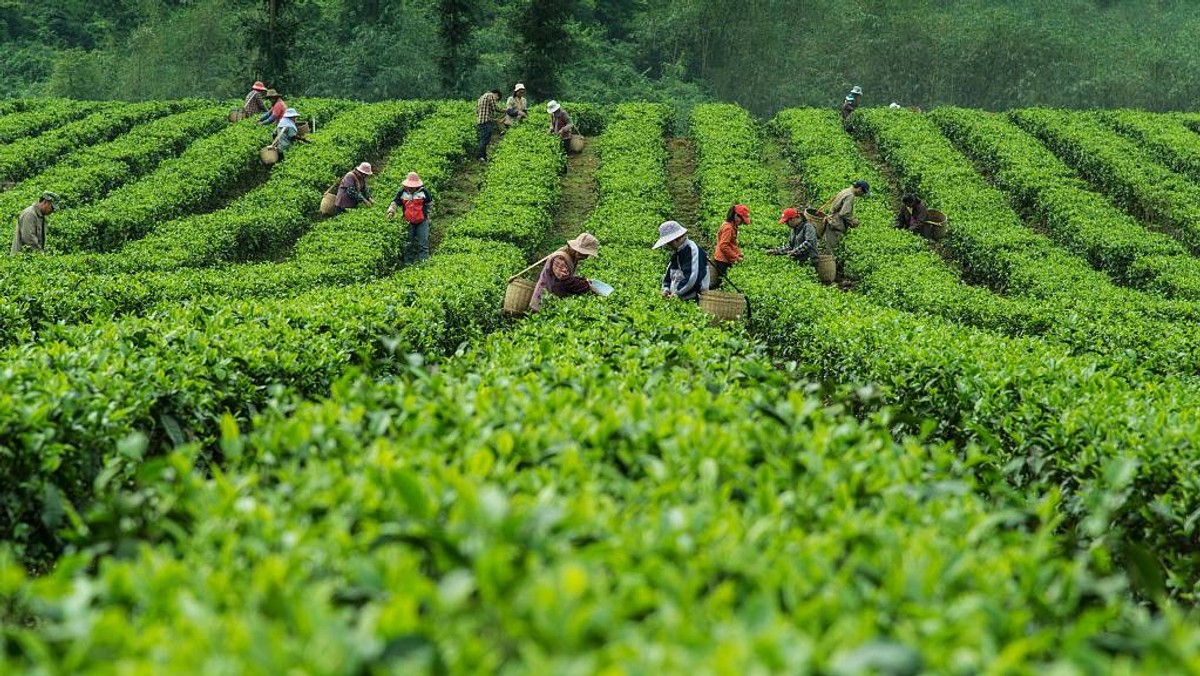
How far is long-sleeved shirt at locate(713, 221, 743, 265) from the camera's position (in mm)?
14297

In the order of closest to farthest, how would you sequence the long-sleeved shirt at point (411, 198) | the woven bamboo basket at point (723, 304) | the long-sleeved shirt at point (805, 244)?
the woven bamboo basket at point (723, 304) < the long-sleeved shirt at point (805, 244) < the long-sleeved shirt at point (411, 198)

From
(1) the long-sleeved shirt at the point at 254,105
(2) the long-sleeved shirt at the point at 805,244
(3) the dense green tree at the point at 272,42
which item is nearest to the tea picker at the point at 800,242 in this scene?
(2) the long-sleeved shirt at the point at 805,244

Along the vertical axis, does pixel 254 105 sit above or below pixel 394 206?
below

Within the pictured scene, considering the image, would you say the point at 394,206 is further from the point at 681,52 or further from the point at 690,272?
the point at 681,52

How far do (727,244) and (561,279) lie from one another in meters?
3.60

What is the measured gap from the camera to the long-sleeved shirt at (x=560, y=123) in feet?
89.3

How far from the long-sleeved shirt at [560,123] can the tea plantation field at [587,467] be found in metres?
9.96

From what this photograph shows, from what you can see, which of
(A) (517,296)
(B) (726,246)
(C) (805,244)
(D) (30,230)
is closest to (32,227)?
(D) (30,230)

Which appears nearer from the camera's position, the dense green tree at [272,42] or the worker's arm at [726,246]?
the worker's arm at [726,246]

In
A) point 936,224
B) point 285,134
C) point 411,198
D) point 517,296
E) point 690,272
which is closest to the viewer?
point 517,296

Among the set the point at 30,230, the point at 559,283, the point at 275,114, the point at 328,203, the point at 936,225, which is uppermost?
the point at 559,283

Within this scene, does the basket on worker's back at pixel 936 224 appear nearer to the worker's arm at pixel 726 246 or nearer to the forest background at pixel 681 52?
the worker's arm at pixel 726 246

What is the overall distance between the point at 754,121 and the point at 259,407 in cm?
2563

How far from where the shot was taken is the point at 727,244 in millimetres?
14344
